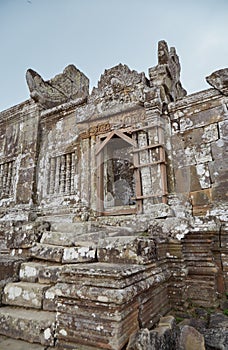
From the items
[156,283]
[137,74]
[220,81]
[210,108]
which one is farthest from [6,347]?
[137,74]

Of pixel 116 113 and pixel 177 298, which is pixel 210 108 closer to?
pixel 116 113

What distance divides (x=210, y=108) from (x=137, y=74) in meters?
2.18

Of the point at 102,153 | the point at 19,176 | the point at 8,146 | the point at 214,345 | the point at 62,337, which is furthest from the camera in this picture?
the point at 8,146

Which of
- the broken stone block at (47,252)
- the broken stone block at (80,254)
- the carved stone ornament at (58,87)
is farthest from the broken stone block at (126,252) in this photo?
the carved stone ornament at (58,87)

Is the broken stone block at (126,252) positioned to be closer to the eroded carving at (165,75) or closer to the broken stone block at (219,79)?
the broken stone block at (219,79)

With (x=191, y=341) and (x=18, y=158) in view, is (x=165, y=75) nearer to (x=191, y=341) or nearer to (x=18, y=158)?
(x=18, y=158)

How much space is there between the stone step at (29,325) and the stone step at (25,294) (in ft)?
0.31

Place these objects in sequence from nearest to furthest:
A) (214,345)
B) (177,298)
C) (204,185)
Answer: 1. (214,345)
2. (177,298)
3. (204,185)

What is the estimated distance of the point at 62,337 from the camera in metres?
2.16

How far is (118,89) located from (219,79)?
97.7 inches

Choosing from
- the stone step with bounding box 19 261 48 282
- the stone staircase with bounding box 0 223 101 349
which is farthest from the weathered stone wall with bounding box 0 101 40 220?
the stone step with bounding box 19 261 48 282

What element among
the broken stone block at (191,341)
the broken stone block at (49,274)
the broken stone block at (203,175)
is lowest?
the broken stone block at (191,341)

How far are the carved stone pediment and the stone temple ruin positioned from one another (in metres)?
0.03

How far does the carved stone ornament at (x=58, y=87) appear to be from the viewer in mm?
8148
